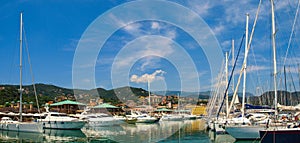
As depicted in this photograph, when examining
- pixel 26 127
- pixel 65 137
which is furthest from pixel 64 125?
pixel 65 137

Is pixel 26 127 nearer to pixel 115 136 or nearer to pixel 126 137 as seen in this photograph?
pixel 115 136

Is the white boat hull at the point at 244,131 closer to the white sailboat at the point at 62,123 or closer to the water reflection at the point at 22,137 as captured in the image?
the water reflection at the point at 22,137

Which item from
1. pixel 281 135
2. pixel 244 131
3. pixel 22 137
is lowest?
pixel 22 137

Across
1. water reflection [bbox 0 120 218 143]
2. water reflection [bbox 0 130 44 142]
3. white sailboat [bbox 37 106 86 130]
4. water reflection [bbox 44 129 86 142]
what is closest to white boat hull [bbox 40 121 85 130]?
white sailboat [bbox 37 106 86 130]

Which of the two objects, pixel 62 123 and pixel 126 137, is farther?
pixel 62 123

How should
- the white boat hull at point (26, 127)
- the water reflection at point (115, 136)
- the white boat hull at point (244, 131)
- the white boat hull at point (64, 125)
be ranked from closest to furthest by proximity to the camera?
1. the white boat hull at point (244, 131)
2. the water reflection at point (115, 136)
3. the white boat hull at point (26, 127)
4. the white boat hull at point (64, 125)

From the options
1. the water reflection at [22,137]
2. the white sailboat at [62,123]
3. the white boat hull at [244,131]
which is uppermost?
the white boat hull at [244,131]

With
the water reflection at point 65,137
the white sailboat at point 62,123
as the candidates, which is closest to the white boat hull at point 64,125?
the white sailboat at point 62,123

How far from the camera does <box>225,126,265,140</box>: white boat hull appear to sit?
2267 cm

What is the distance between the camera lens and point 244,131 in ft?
75.8

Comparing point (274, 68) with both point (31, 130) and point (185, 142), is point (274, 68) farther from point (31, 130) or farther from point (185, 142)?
point (31, 130)

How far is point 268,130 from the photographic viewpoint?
14.9 m

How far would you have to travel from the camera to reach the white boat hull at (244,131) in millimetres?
22672

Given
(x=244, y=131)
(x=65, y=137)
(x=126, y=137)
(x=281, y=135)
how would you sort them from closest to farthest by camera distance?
1. (x=281, y=135)
2. (x=244, y=131)
3. (x=126, y=137)
4. (x=65, y=137)
